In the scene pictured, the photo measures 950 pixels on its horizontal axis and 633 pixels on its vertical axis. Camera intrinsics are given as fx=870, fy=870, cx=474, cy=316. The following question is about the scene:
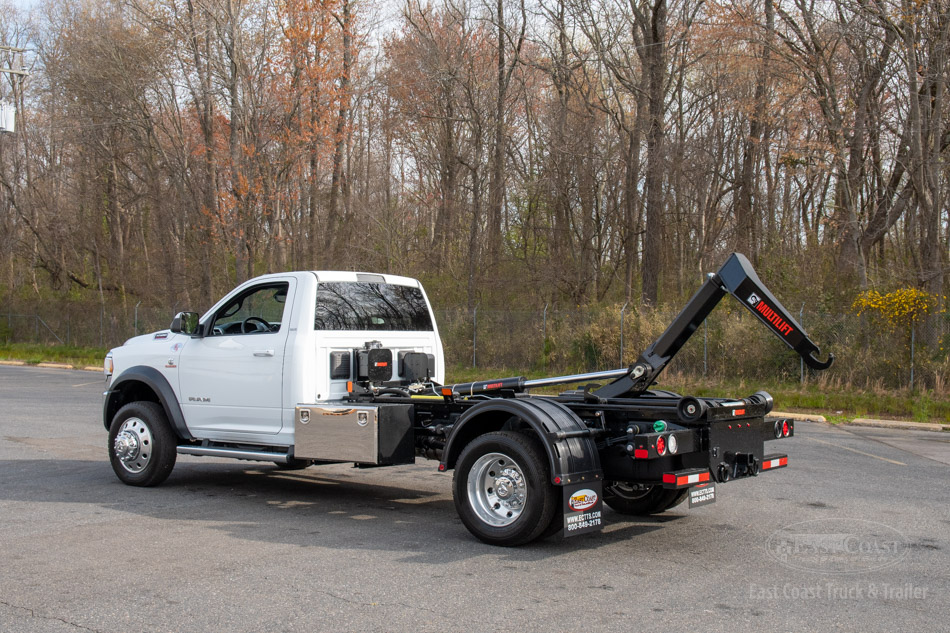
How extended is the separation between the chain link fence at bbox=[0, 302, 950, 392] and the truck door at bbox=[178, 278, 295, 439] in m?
15.3

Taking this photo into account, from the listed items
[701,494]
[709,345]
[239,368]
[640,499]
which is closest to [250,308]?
A: [239,368]

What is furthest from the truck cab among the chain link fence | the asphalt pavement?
the chain link fence

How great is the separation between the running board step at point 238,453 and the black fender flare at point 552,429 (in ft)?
6.50

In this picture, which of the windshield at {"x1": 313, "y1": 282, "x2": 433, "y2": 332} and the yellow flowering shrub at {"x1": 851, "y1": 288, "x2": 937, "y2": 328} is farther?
the yellow flowering shrub at {"x1": 851, "y1": 288, "x2": 937, "y2": 328}

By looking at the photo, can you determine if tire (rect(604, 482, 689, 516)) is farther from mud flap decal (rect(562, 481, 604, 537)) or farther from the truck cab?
the truck cab

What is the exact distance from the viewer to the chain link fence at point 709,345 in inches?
770

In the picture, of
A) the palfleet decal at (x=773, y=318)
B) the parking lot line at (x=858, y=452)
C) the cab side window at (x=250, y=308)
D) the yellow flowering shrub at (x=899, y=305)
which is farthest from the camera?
the yellow flowering shrub at (x=899, y=305)

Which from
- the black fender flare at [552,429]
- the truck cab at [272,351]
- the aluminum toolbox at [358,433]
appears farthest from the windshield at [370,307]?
the black fender flare at [552,429]

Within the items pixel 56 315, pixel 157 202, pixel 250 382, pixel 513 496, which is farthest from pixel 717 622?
pixel 56 315

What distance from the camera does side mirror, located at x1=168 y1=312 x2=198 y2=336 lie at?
907 centimetres

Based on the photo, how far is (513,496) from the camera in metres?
6.78

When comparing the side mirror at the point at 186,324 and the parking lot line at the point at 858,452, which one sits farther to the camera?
the parking lot line at the point at 858,452

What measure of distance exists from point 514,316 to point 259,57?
45.5 ft

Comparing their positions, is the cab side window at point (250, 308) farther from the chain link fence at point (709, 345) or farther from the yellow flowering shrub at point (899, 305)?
the yellow flowering shrub at point (899, 305)
